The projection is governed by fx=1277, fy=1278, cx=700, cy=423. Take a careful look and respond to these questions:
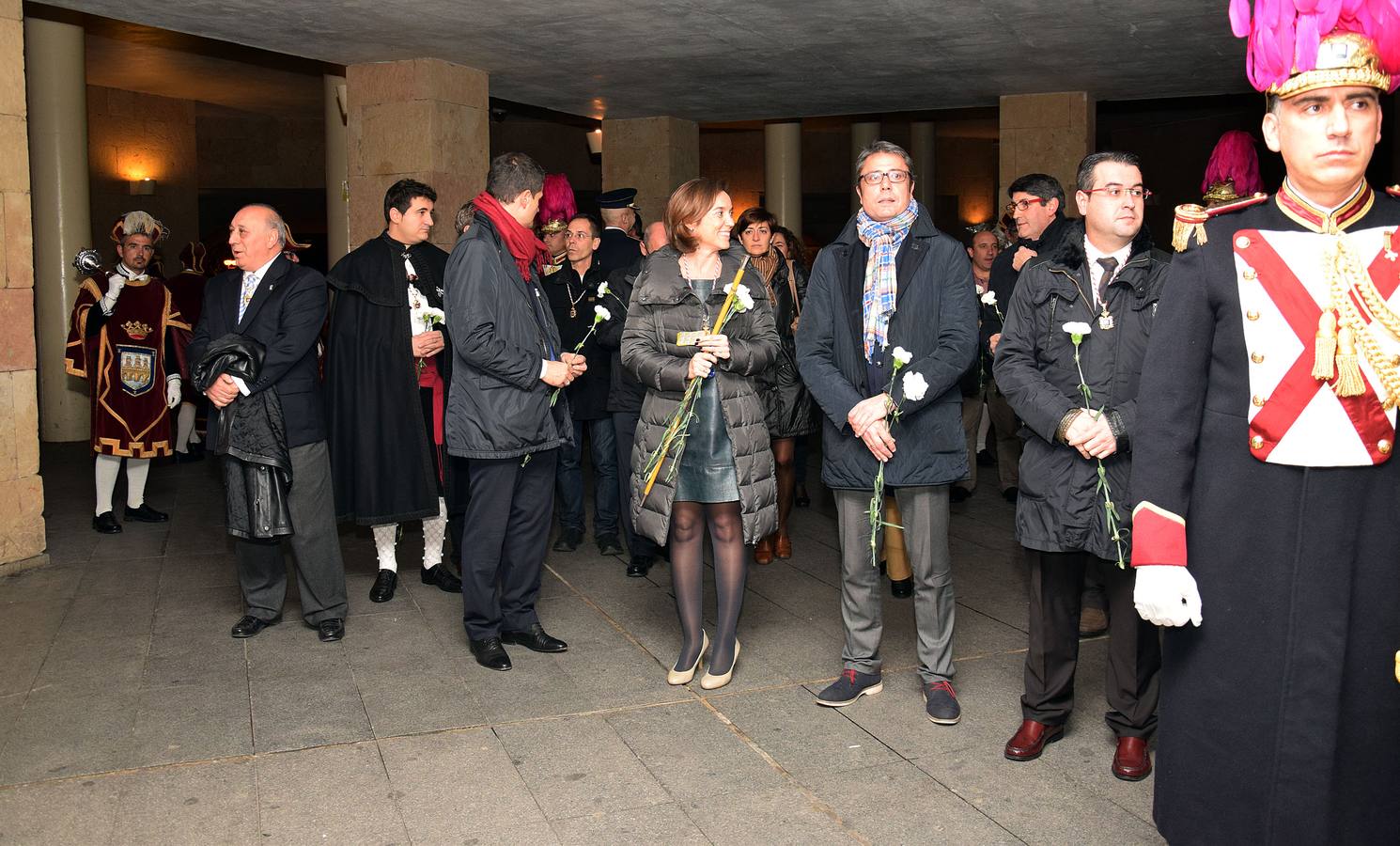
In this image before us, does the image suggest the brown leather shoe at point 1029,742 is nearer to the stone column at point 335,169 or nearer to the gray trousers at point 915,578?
the gray trousers at point 915,578

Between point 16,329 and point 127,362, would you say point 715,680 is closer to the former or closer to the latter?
point 16,329

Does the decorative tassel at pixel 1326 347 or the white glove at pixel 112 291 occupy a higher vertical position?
the white glove at pixel 112 291

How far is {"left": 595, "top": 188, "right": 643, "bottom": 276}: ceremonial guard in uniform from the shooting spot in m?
6.77

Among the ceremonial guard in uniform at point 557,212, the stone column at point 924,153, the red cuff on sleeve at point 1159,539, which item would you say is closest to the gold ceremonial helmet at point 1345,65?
the red cuff on sleeve at point 1159,539

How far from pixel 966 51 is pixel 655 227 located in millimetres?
3469

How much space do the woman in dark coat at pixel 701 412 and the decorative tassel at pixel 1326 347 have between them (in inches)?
86.2

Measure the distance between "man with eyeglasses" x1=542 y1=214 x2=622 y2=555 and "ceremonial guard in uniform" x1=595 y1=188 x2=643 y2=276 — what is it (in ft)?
0.23

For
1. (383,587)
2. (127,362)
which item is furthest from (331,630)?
(127,362)

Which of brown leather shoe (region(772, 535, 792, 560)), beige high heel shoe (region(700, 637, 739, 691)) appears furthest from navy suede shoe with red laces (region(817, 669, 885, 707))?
brown leather shoe (region(772, 535, 792, 560))

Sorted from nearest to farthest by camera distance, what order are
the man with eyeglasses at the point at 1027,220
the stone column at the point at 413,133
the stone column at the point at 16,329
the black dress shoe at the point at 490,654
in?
the black dress shoe at the point at 490,654 < the man with eyeglasses at the point at 1027,220 < the stone column at the point at 16,329 < the stone column at the point at 413,133

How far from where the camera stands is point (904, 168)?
4109mm

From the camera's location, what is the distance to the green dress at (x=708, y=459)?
14.0ft

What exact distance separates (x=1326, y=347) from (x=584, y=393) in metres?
4.68

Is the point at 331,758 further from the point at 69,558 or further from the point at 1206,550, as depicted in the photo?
the point at 69,558
